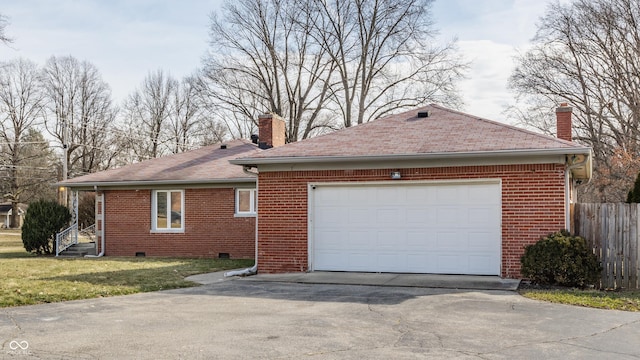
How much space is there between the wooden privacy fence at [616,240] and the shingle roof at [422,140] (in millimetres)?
1500

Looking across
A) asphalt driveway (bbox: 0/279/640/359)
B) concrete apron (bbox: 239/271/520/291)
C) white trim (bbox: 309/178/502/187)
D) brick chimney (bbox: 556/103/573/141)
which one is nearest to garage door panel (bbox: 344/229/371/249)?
concrete apron (bbox: 239/271/520/291)

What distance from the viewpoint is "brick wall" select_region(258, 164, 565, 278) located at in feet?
41.3

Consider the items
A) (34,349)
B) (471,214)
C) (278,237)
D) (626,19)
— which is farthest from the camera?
(626,19)

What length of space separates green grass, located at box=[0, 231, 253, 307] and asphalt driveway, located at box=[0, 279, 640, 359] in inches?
33.9

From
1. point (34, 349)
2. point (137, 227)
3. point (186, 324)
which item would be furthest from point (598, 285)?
point (137, 227)

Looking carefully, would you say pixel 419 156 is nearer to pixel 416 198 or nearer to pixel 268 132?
pixel 416 198

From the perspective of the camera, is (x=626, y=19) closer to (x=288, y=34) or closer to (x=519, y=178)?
(x=288, y=34)

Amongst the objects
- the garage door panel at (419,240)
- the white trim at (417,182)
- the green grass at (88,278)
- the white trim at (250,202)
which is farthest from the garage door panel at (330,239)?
the white trim at (250,202)

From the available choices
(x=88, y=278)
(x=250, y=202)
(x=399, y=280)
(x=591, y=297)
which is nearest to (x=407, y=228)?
(x=399, y=280)

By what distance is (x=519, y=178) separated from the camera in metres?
12.8

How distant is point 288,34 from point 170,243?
22.1m

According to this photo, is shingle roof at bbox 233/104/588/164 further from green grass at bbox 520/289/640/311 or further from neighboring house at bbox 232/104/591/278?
green grass at bbox 520/289/640/311

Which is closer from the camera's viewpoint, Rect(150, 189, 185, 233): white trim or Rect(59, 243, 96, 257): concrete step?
Rect(150, 189, 185, 233): white trim

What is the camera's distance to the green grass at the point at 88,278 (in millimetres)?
11008
